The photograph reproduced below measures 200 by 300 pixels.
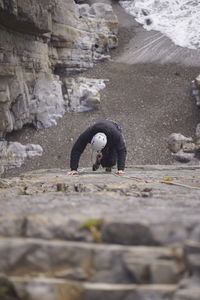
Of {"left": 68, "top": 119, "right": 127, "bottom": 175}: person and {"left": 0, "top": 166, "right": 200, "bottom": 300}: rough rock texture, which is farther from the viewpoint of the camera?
{"left": 68, "top": 119, "right": 127, "bottom": 175}: person

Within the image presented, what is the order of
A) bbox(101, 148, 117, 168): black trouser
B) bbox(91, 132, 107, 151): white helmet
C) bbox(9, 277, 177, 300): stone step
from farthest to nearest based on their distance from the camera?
bbox(101, 148, 117, 168): black trouser, bbox(91, 132, 107, 151): white helmet, bbox(9, 277, 177, 300): stone step

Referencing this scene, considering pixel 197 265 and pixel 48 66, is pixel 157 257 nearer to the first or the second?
pixel 197 265

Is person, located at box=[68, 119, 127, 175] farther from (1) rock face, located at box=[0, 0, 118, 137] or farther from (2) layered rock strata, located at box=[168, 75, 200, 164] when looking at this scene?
(1) rock face, located at box=[0, 0, 118, 137]

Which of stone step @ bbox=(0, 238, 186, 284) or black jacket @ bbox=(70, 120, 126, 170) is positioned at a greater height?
black jacket @ bbox=(70, 120, 126, 170)

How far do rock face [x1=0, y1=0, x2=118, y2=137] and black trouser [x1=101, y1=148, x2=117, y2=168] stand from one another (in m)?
7.63

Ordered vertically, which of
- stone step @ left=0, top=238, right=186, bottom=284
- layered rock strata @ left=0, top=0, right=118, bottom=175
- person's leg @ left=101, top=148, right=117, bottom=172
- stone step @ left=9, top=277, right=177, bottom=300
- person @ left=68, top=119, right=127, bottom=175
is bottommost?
stone step @ left=9, top=277, right=177, bottom=300

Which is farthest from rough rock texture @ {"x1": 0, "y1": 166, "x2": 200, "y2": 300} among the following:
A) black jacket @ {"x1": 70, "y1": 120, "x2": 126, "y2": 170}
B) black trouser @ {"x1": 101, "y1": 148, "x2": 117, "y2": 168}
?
black trouser @ {"x1": 101, "y1": 148, "x2": 117, "y2": 168}

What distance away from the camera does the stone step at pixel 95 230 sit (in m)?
2.30

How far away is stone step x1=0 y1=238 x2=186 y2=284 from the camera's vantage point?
2184mm

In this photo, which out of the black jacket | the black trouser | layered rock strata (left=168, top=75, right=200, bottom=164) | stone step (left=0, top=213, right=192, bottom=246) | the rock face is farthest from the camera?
layered rock strata (left=168, top=75, right=200, bottom=164)

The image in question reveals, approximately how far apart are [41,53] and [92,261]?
52.9 feet

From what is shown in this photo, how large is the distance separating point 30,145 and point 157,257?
44.8 feet

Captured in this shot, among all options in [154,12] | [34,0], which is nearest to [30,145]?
[34,0]

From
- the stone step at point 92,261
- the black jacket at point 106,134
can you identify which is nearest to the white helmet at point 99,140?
the black jacket at point 106,134
